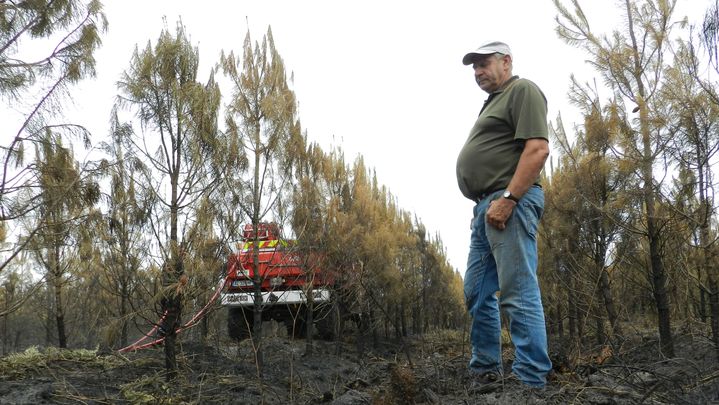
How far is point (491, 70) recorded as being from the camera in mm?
3033

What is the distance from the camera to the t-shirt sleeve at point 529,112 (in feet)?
8.97

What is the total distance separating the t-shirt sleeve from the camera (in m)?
2.73

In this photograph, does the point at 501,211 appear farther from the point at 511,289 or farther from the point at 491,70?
the point at 491,70

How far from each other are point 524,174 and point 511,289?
551 mm

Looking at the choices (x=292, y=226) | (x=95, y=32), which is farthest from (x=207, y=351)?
(x=95, y=32)

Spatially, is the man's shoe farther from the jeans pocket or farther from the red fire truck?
the red fire truck

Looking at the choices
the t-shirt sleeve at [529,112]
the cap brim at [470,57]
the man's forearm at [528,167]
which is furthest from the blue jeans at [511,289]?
the cap brim at [470,57]

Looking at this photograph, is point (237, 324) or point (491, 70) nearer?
point (491, 70)

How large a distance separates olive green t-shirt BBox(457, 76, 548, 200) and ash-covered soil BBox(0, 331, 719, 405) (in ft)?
3.00

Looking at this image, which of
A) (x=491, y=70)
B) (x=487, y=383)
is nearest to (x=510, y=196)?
(x=491, y=70)

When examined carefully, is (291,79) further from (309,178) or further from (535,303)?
(535,303)

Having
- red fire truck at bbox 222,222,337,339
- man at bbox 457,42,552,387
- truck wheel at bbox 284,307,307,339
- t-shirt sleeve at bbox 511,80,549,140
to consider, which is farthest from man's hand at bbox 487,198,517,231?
truck wheel at bbox 284,307,307,339

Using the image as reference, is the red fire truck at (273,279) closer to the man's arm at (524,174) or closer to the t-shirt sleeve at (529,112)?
the man's arm at (524,174)

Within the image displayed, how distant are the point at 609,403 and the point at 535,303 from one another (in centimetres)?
55
